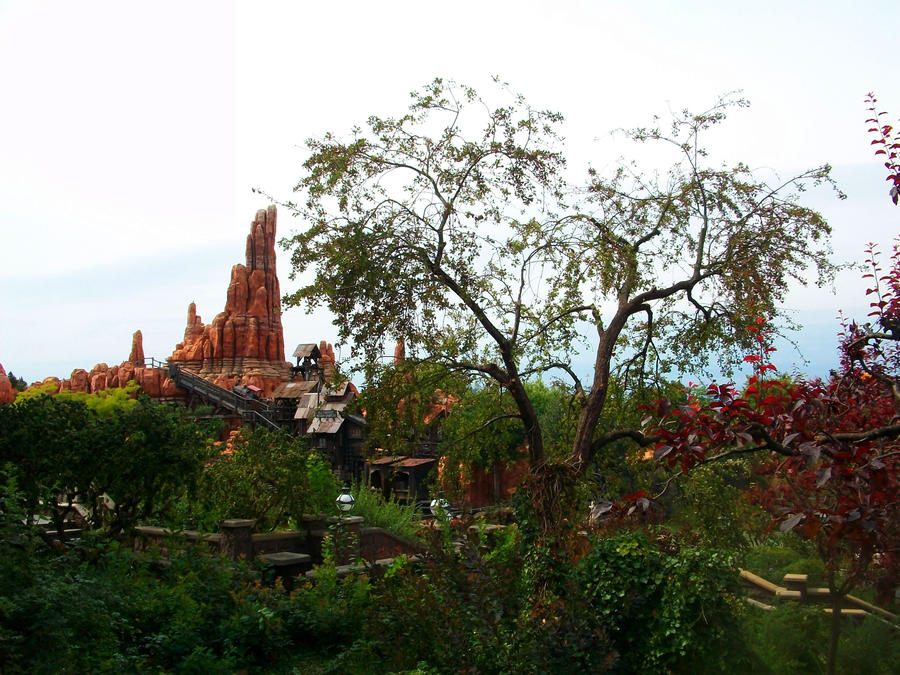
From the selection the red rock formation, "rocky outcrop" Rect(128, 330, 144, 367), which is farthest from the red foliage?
"rocky outcrop" Rect(128, 330, 144, 367)

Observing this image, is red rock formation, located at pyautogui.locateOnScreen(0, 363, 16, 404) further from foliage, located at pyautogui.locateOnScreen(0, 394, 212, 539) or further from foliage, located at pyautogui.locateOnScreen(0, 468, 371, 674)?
foliage, located at pyautogui.locateOnScreen(0, 468, 371, 674)

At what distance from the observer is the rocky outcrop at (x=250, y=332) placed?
61.2m

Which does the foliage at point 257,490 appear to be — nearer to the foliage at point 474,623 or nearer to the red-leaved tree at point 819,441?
the foliage at point 474,623

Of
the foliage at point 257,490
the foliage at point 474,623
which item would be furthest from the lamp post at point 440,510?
the foliage at point 257,490

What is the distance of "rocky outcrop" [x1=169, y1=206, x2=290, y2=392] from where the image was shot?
61.2 metres

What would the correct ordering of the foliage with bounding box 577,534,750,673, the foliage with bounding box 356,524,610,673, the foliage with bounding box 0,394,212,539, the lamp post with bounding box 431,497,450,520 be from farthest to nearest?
the lamp post with bounding box 431,497,450,520 → the foliage with bounding box 0,394,212,539 → the foliage with bounding box 577,534,750,673 → the foliage with bounding box 356,524,610,673

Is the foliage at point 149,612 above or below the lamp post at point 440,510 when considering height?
below

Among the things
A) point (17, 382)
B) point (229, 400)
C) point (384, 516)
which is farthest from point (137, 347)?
point (384, 516)

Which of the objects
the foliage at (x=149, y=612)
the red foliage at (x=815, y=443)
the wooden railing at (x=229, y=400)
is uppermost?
the wooden railing at (x=229, y=400)

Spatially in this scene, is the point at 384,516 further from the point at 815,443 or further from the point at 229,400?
the point at 229,400

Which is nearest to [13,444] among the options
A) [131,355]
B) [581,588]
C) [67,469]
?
[67,469]

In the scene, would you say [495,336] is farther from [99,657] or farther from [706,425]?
[706,425]

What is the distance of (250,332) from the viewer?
204ft

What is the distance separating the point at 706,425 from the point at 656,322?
7237 millimetres
